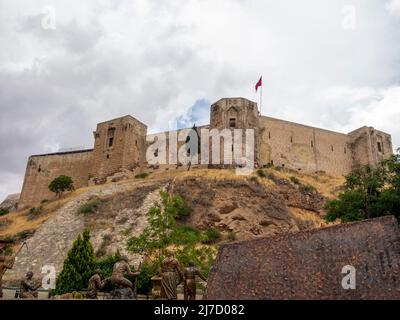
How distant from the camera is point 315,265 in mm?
5625

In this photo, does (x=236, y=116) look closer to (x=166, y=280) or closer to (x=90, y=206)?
(x=90, y=206)

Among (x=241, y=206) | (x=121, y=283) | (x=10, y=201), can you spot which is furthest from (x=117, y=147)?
(x=121, y=283)

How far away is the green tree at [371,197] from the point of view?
17.8m

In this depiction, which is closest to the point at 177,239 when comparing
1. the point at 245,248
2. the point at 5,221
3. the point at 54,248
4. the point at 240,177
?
the point at 245,248

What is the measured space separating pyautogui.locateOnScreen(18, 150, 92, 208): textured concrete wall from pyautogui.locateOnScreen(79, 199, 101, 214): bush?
1540cm

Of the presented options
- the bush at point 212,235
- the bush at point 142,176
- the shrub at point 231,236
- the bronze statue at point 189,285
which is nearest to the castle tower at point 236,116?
the bush at point 142,176

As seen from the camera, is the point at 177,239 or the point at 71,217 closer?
the point at 177,239

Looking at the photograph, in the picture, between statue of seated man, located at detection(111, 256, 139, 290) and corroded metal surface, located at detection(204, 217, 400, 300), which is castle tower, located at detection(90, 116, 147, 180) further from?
corroded metal surface, located at detection(204, 217, 400, 300)

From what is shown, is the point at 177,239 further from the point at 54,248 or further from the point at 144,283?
the point at 54,248

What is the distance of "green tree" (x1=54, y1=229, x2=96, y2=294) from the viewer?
1847cm

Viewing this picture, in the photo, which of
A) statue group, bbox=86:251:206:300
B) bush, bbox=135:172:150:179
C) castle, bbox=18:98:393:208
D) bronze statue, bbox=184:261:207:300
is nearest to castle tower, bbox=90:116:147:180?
A: castle, bbox=18:98:393:208

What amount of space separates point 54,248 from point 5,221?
46.7ft

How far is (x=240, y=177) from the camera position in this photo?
109 ft

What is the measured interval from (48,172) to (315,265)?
166 ft
